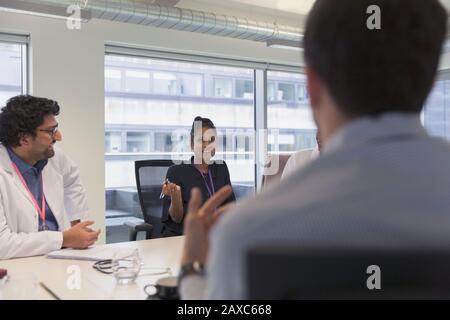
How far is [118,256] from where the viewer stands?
1627 millimetres

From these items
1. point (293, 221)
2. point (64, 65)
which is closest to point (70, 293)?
point (293, 221)

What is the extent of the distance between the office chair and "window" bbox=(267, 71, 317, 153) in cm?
227

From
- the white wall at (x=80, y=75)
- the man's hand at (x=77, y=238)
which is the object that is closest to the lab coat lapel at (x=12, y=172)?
the man's hand at (x=77, y=238)

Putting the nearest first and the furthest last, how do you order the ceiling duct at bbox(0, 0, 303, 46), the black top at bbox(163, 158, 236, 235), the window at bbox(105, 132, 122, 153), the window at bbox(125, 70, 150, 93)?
1. the black top at bbox(163, 158, 236, 235)
2. the ceiling duct at bbox(0, 0, 303, 46)
3. the window at bbox(105, 132, 122, 153)
4. the window at bbox(125, 70, 150, 93)

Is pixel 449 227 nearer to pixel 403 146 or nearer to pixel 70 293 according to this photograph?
pixel 403 146

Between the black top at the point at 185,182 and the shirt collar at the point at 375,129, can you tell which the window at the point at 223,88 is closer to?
the black top at the point at 185,182

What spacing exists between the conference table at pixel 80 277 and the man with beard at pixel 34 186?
3.7 inches

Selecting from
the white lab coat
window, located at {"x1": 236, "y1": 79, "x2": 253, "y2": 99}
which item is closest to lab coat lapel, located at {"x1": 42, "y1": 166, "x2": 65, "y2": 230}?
the white lab coat

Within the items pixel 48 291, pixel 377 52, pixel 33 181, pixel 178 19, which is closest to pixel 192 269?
pixel 377 52

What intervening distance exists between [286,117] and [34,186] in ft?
12.0

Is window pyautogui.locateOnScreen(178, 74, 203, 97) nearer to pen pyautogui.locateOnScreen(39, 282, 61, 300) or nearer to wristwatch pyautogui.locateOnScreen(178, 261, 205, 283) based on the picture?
pen pyautogui.locateOnScreen(39, 282, 61, 300)

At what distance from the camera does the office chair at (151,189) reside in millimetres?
3109

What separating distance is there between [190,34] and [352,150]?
4.18 metres

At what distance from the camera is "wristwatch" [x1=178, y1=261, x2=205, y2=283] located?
0.72 meters
